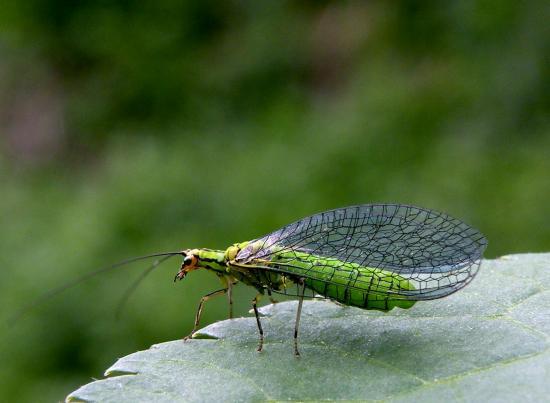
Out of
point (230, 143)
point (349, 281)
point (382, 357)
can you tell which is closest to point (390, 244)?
point (349, 281)

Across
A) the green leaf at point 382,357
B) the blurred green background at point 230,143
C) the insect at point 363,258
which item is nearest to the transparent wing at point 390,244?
the insect at point 363,258

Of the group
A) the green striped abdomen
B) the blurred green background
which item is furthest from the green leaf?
the blurred green background

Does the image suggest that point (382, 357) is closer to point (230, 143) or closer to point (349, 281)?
point (349, 281)

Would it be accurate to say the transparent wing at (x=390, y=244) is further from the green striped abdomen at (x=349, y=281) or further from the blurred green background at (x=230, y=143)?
the blurred green background at (x=230, y=143)

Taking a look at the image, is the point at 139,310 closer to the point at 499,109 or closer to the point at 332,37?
the point at 499,109

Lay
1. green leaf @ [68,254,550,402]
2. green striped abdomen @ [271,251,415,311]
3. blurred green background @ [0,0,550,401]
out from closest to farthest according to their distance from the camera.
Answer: green leaf @ [68,254,550,402] < green striped abdomen @ [271,251,415,311] < blurred green background @ [0,0,550,401]

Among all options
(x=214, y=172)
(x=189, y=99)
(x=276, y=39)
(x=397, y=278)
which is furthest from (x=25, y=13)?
(x=397, y=278)

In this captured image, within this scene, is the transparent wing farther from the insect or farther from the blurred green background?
the blurred green background
